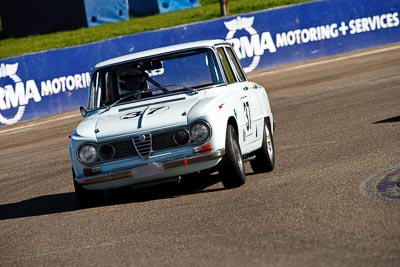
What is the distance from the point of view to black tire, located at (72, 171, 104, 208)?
34.2 feet

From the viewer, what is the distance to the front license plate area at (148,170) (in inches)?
393

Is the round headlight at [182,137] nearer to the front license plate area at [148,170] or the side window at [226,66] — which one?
the front license plate area at [148,170]

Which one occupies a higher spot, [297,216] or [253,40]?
[297,216]

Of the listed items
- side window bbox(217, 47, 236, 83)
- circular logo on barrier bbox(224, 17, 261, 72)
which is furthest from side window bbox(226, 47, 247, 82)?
circular logo on barrier bbox(224, 17, 261, 72)

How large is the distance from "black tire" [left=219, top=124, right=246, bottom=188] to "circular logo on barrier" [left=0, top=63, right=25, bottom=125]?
1325cm

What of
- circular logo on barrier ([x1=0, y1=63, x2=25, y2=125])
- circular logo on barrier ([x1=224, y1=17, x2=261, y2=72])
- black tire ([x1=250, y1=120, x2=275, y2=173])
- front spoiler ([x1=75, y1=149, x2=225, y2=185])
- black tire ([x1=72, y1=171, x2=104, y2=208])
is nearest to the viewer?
front spoiler ([x1=75, y1=149, x2=225, y2=185])

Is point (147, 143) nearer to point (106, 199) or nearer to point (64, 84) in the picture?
point (106, 199)

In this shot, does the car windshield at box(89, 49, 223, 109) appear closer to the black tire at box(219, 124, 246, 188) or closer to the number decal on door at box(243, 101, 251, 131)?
the number decal on door at box(243, 101, 251, 131)

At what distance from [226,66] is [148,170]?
2.05 meters

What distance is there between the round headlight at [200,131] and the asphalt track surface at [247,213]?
58 centimetres

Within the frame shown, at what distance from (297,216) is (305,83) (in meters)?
14.3

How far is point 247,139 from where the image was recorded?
10953mm

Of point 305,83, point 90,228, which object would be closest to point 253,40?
point 305,83

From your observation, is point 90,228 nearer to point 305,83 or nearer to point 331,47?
point 305,83
